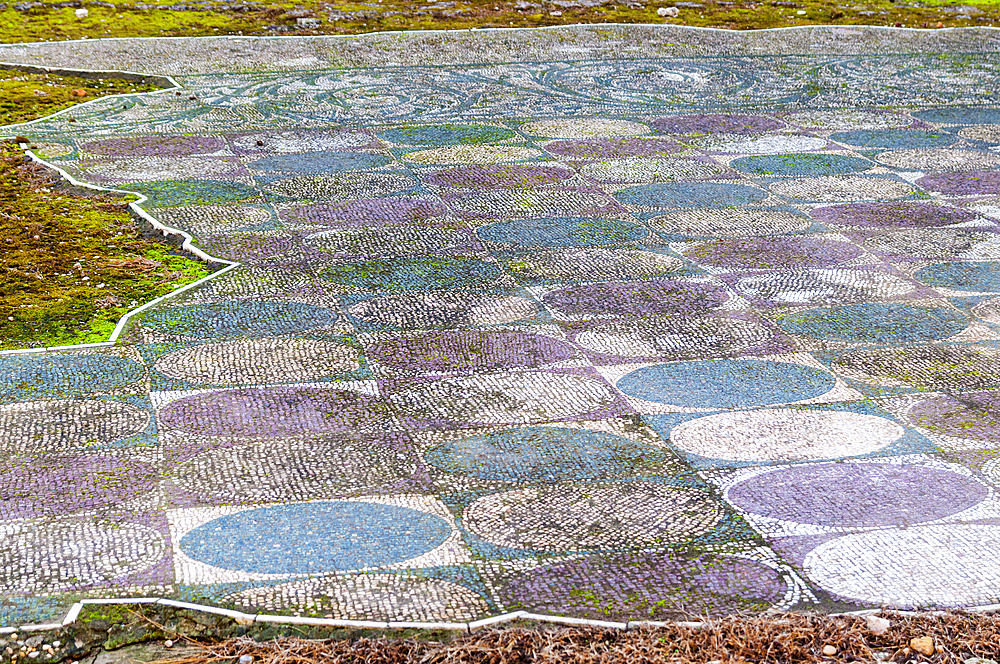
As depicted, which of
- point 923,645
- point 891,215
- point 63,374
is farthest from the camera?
point 891,215

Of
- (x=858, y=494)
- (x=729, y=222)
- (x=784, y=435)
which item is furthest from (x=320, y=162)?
(x=858, y=494)

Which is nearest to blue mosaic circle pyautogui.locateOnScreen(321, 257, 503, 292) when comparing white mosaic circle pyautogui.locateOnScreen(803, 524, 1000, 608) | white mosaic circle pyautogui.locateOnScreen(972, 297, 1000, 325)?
white mosaic circle pyautogui.locateOnScreen(972, 297, 1000, 325)

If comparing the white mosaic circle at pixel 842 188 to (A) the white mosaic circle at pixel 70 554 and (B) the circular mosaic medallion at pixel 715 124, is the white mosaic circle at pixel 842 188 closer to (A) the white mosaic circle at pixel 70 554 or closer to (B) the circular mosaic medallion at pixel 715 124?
(B) the circular mosaic medallion at pixel 715 124

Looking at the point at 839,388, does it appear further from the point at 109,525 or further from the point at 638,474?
the point at 109,525

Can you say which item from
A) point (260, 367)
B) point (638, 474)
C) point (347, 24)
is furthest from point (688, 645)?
point (347, 24)

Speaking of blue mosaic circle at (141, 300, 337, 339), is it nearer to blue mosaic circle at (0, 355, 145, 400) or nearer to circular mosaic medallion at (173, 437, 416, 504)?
blue mosaic circle at (0, 355, 145, 400)

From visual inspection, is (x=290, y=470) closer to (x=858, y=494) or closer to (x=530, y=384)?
(x=530, y=384)
